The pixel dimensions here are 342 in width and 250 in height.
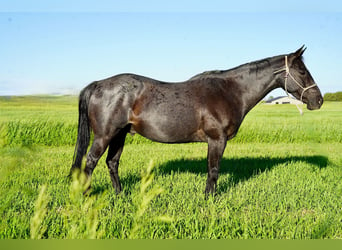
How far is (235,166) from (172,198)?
382cm

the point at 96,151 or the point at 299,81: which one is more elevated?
the point at 299,81

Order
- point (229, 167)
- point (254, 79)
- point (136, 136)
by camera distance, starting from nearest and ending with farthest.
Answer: point (254, 79) < point (229, 167) < point (136, 136)

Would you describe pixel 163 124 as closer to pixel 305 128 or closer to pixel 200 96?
pixel 200 96

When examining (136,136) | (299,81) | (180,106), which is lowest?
(136,136)

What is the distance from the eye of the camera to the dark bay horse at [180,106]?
5.94 m

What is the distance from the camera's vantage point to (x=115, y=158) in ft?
21.5

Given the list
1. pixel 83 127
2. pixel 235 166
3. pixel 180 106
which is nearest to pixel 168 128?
pixel 180 106

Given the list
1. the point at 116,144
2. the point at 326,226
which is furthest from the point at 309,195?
the point at 116,144

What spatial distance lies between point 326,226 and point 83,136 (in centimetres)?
417

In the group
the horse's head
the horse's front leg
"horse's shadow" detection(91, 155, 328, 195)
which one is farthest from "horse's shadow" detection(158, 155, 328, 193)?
the horse's head

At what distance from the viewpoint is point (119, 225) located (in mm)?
4723

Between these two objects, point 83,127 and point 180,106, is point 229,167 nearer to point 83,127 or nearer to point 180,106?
point 180,106

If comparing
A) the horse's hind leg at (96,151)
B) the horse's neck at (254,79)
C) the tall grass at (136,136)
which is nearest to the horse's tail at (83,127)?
the horse's hind leg at (96,151)

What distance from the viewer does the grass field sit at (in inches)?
96.6
